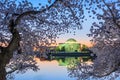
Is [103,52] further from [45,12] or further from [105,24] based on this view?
[45,12]

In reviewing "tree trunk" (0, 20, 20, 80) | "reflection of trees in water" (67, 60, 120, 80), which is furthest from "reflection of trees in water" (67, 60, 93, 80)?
"tree trunk" (0, 20, 20, 80)

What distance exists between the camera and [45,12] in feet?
52.3

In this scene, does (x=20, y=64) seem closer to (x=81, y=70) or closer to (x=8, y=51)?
(x=81, y=70)

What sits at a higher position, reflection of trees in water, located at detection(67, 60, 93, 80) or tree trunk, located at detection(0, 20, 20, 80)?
tree trunk, located at detection(0, 20, 20, 80)

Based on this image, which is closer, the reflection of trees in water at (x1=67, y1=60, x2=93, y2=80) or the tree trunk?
the tree trunk

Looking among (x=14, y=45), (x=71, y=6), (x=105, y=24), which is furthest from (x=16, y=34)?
(x=105, y=24)

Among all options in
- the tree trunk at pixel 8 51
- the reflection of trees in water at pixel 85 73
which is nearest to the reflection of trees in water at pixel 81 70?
the reflection of trees in water at pixel 85 73

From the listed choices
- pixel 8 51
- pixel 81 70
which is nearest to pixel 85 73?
pixel 81 70

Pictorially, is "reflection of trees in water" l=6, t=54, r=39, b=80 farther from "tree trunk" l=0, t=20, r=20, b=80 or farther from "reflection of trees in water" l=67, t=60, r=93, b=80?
"tree trunk" l=0, t=20, r=20, b=80

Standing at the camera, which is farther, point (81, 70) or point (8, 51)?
point (81, 70)

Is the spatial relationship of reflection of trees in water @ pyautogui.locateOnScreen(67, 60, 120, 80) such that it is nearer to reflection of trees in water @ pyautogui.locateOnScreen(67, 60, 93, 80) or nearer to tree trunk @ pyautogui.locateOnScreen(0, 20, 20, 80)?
reflection of trees in water @ pyautogui.locateOnScreen(67, 60, 93, 80)

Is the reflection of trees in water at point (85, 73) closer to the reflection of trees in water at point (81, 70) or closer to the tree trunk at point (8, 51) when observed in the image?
the reflection of trees in water at point (81, 70)

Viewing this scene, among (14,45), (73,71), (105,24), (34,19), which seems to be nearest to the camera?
(14,45)

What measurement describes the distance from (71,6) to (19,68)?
768 centimetres
